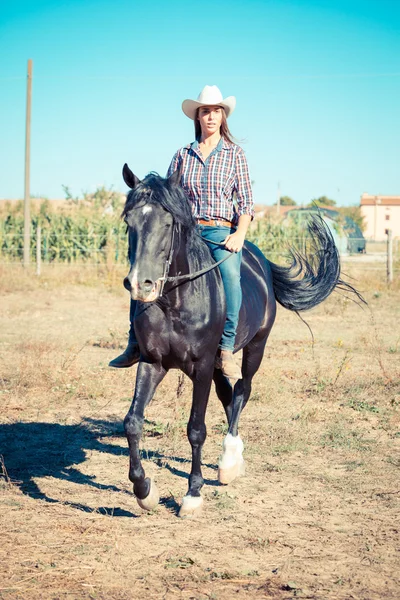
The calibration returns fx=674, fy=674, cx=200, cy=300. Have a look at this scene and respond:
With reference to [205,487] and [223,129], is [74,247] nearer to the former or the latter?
[223,129]

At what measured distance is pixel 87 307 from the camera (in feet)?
52.5

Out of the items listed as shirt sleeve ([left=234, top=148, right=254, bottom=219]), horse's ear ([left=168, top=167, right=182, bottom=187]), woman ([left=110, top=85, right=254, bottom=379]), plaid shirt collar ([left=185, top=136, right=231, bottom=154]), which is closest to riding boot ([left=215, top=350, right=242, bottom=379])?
woman ([left=110, top=85, right=254, bottom=379])

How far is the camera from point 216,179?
5.23 m

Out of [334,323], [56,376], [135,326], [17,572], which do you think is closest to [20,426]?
[56,376]

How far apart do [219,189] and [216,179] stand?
82mm

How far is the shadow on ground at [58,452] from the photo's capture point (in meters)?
5.23

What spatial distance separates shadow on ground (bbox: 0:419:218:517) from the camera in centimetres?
523

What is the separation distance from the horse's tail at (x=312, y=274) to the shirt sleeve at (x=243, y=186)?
1698mm

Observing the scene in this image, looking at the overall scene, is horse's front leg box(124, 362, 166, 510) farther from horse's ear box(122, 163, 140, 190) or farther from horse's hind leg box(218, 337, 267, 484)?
horse's ear box(122, 163, 140, 190)

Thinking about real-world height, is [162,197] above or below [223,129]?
below

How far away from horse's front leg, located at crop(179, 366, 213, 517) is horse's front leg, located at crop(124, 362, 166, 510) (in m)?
0.24

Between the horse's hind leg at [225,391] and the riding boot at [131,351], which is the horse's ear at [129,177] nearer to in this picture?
the riding boot at [131,351]

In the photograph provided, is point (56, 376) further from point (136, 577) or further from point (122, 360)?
point (136, 577)

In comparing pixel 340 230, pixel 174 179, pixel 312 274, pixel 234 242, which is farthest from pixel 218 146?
pixel 340 230
